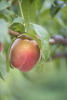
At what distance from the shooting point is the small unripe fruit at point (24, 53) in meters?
1.03

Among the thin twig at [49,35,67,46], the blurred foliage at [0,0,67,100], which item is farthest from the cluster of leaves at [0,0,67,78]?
the thin twig at [49,35,67,46]

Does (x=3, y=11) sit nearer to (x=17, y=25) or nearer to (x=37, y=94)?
(x=17, y=25)

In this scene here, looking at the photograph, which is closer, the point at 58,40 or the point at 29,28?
the point at 29,28

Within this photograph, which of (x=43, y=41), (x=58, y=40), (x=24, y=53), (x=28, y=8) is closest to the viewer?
(x=43, y=41)

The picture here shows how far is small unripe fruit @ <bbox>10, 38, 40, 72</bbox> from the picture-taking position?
3.38 ft

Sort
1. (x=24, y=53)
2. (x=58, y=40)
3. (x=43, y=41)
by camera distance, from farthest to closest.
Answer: (x=58, y=40), (x=24, y=53), (x=43, y=41)

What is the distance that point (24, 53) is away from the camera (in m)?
1.04

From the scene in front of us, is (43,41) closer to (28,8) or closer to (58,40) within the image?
(28,8)

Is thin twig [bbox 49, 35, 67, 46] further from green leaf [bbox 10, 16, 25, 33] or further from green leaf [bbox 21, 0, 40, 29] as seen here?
green leaf [bbox 10, 16, 25, 33]

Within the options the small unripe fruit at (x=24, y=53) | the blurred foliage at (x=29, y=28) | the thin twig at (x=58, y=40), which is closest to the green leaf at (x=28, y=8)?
the blurred foliage at (x=29, y=28)

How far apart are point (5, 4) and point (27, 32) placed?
160 millimetres

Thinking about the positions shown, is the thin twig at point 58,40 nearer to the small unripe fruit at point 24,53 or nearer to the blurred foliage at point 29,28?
the blurred foliage at point 29,28

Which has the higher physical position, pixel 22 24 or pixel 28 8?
pixel 28 8

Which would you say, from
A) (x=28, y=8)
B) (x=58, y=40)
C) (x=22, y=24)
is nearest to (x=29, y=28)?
(x=22, y=24)
